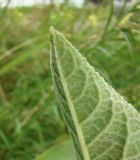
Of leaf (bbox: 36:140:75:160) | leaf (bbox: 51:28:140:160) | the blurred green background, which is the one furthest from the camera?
the blurred green background

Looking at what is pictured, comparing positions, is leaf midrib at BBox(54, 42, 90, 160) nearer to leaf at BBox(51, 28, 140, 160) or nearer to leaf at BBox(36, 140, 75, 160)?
leaf at BBox(51, 28, 140, 160)

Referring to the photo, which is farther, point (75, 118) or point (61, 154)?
point (61, 154)

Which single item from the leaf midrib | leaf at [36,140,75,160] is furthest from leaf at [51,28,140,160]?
leaf at [36,140,75,160]

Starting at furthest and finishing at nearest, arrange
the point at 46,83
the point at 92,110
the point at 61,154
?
the point at 46,83 < the point at 61,154 < the point at 92,110

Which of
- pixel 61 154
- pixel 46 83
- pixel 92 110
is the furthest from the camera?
pixel 46 83

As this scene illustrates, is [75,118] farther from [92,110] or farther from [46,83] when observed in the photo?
[46,83]

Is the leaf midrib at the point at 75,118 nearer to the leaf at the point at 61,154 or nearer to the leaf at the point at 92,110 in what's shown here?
the leaf at the point at 92,110

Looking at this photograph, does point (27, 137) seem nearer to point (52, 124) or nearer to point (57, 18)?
point (52, 124)

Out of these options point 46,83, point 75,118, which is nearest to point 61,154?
point 75,118
